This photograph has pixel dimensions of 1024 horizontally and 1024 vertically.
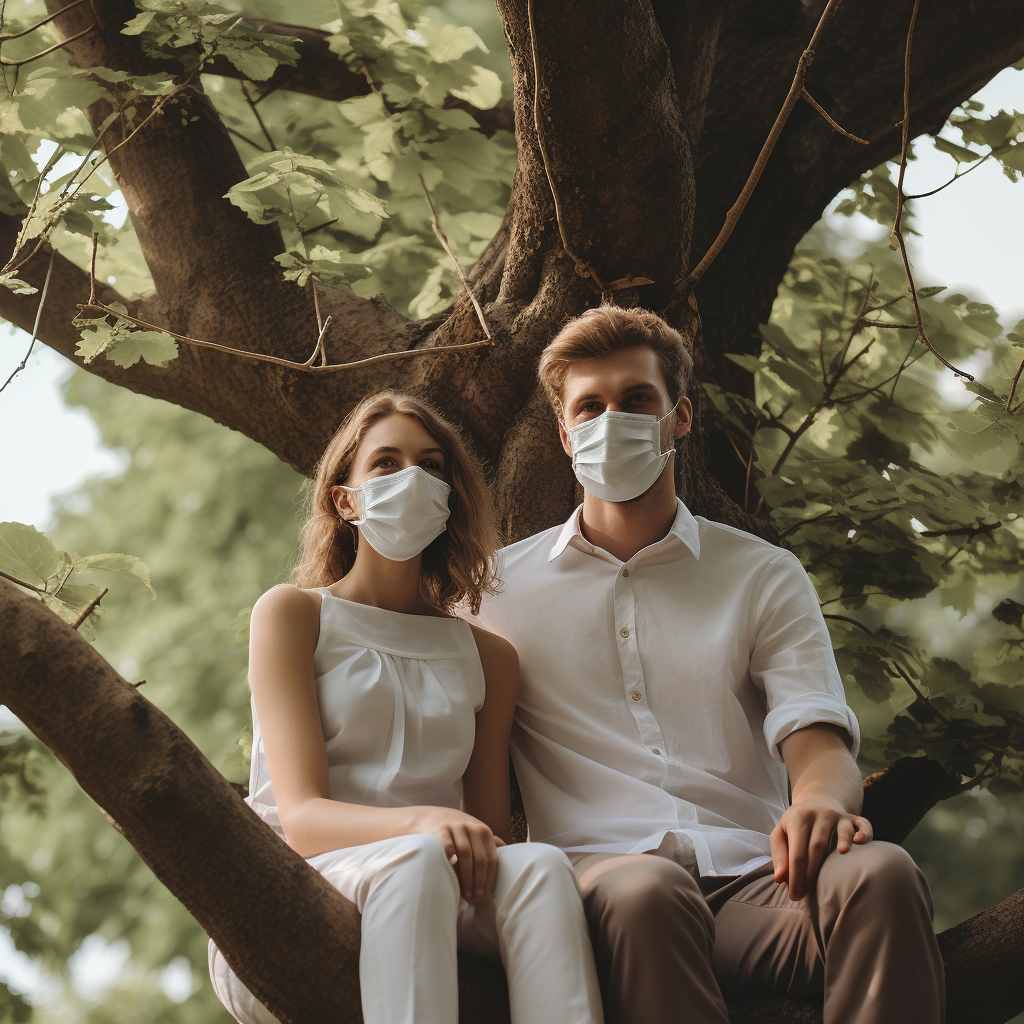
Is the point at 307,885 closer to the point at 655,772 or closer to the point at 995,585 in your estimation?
the point at 655,772

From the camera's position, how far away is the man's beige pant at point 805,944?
1687 millimetres

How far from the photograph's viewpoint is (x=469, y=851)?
6.01ft

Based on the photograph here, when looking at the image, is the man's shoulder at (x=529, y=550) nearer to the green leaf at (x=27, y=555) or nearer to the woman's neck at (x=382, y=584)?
the woman's neck at (x=382, y=584)

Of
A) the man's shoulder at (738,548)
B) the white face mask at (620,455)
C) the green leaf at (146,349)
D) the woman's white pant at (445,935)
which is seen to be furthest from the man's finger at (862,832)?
the green leaf at (146,349)

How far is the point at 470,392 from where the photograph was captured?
3098 millimetres

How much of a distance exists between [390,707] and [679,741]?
706 mm

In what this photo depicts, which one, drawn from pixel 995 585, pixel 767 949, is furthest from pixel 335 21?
pixel 767 949

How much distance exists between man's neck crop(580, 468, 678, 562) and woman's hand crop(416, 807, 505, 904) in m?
1.04

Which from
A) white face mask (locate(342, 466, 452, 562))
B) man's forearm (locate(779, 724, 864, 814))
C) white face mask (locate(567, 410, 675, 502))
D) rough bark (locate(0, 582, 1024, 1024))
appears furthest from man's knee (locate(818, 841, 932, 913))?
white face mask (locate(342, 466, 452, 562))

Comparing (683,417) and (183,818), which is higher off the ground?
(183,818)

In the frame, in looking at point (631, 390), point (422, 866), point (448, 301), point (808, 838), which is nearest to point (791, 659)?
point (808, 838)

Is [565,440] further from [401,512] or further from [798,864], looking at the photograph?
[798,864]

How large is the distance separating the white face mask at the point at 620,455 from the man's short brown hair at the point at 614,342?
0.59 ft

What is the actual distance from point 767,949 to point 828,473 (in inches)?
76.8
